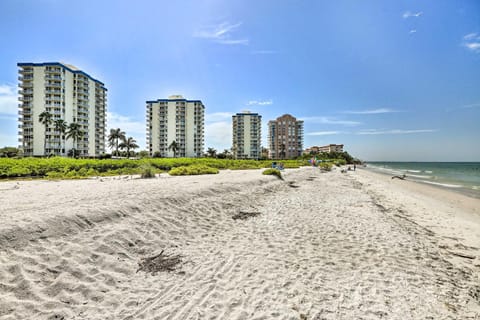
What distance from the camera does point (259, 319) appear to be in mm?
3037

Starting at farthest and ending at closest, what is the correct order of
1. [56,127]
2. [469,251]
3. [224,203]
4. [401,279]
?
[56,127], [224,203], [469,251], [401,279]

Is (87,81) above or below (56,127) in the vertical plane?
above

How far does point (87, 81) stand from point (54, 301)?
94703 millimetres

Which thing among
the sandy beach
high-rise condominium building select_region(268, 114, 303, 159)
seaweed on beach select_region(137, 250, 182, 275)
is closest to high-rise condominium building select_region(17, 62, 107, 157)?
the sandy beach

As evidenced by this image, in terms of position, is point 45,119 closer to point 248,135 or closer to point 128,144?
point 128,144

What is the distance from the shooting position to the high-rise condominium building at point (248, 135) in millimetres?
114375

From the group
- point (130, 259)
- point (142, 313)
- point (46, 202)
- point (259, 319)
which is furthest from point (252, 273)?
point (46, 202)

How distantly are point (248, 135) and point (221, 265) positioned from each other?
364 feet

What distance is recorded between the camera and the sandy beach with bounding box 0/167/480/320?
3248 millimetres

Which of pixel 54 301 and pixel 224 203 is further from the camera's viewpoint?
pixel 224 203

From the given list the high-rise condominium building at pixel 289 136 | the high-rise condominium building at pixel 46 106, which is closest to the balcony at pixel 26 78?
the high-rise condominium building at pixel 46 106

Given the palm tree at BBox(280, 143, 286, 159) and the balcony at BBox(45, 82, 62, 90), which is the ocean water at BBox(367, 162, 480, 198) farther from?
the balcony at BBox(45, 82, 62, 90)

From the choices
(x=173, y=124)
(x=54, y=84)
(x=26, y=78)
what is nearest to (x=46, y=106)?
(x=54, y=84)

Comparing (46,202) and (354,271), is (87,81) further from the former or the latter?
(354,271)
